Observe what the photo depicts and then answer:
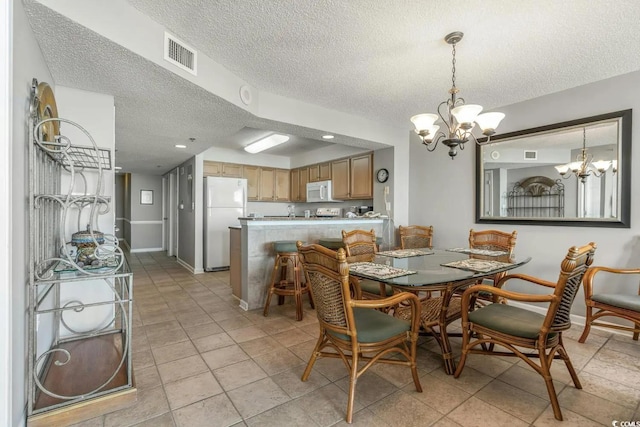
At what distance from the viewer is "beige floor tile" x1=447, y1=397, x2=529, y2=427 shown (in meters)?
1.52

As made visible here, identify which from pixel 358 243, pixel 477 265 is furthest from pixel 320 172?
pixel 477 265

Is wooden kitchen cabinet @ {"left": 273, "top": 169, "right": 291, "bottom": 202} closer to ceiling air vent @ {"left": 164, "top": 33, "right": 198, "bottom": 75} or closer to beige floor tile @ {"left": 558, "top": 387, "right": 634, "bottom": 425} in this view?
ceiling air vent @ {"left": 164, "top": 33, "right": 198, "bottom": 75}

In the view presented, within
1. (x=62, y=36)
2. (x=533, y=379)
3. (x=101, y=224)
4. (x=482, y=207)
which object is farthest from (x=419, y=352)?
(x=62, y=36)

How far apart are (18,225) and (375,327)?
1817mm

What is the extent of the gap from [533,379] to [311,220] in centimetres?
251

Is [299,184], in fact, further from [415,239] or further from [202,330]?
[202,330]

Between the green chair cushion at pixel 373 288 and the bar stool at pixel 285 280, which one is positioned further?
the bar stool at pixel 285 280

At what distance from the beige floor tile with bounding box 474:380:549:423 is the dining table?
25 centimetres

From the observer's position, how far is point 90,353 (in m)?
2.07

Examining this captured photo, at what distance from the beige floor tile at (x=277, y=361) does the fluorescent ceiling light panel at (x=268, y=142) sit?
10.6ft

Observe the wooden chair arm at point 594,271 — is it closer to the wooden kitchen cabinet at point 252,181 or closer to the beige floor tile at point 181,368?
the beige floor tile at point 181,368

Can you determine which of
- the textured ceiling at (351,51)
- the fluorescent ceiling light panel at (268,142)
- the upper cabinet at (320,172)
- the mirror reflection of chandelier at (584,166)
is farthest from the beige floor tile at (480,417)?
the upper cabinet at (320,172)

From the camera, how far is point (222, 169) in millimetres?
5809

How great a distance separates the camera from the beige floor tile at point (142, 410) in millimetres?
1525
